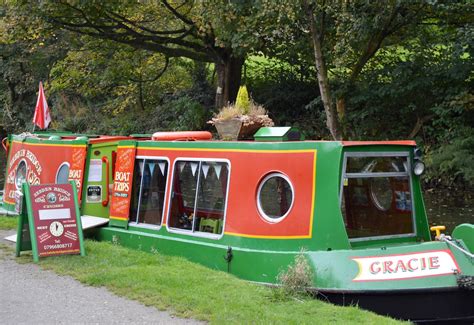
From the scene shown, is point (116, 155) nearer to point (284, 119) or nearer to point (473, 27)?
point (473, 27)

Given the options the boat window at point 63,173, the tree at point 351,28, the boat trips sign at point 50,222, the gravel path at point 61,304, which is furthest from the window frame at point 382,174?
the tree at point 351,28

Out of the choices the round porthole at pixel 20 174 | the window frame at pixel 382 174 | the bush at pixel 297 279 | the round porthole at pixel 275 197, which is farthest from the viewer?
the round porthole at pixel 20 174

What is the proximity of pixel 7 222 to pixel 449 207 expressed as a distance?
9.89m

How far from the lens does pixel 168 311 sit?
6.39 meters

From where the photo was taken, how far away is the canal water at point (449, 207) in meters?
14.6

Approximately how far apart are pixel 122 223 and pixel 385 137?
11.4m

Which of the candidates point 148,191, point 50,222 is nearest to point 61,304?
point 50,222

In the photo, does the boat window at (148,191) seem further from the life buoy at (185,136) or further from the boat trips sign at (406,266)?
the boat trips sign at (406,266)

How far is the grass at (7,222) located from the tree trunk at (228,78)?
437 inches

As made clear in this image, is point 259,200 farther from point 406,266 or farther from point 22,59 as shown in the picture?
point 22,59

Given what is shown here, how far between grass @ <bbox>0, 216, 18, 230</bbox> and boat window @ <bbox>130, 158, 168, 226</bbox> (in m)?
3.07

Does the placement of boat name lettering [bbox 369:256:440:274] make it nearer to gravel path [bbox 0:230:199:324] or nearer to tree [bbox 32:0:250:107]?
gravel path [bbox 0:230:199:324]

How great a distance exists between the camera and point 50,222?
29.0ft

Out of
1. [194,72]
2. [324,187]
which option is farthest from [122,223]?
[194,72]
